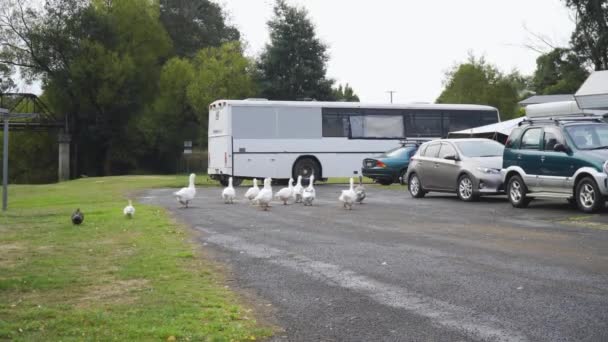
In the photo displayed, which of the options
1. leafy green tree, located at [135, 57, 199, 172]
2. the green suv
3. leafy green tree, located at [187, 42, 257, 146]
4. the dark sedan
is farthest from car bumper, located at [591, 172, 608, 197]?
leafy green tree, located at [135, 57, 199, 172]

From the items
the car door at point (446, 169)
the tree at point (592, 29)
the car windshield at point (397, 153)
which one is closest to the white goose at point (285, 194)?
the car door at point (446, 169)

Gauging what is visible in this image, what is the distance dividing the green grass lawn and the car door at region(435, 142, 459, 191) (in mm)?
9859

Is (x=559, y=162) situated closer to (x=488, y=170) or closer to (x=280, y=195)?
(x=488, y=170)

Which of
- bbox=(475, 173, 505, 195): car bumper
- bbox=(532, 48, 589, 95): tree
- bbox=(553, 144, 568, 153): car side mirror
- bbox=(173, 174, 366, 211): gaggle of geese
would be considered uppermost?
bbox=(532, 48, 589, 95): tree

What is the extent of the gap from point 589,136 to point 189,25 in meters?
60.5

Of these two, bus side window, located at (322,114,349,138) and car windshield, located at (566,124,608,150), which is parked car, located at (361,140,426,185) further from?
car windshield, located at (566,124,608,150)

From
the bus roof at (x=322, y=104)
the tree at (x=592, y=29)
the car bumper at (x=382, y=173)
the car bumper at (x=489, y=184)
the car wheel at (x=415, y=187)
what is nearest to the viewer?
the car bumper at (x=489, y=184)

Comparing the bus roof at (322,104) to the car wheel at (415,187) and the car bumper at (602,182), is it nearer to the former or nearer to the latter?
the car wheel at (415,187)

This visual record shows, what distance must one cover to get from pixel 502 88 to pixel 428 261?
203 feet

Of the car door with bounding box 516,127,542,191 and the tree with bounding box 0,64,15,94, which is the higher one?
the tree with bounding box 0,64,15,94

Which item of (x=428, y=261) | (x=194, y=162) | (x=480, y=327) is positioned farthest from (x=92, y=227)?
(x=194, y=162)

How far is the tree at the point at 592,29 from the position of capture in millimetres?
56344

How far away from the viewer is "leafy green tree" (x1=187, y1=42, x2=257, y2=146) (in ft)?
180

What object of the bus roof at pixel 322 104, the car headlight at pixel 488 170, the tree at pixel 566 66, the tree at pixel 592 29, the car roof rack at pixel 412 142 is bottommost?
the car headlight at pixel 488 170
